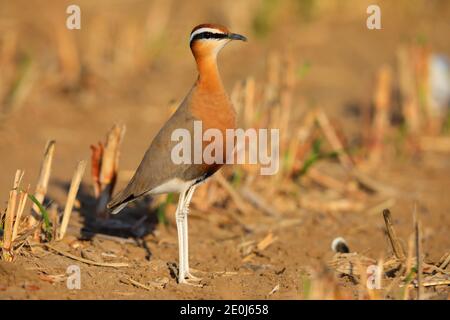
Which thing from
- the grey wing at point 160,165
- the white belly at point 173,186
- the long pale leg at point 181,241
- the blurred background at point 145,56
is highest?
the blurred background at point 145,56

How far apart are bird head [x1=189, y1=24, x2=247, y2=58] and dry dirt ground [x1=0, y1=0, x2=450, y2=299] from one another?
4.77 feet

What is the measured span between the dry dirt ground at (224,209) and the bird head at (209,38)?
4.77 ft

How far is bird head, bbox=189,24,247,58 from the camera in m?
5.04

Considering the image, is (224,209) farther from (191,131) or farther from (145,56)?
(145,56)

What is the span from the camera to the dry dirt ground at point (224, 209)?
15.5 feet

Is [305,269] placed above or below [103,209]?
below

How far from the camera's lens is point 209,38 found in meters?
5.05

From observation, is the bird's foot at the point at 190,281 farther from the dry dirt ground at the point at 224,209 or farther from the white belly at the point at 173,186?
the white belly at the point at 173,186

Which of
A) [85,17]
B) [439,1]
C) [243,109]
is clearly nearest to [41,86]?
[85,17]

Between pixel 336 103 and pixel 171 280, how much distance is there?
562cm

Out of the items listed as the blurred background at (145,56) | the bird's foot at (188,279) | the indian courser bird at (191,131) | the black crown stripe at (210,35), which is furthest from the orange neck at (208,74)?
the blurred background at (145,56)

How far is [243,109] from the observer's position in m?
7.18

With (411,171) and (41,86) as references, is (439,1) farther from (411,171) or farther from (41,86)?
(41,86)

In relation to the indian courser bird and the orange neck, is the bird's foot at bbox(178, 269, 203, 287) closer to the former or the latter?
the indian courser bird
